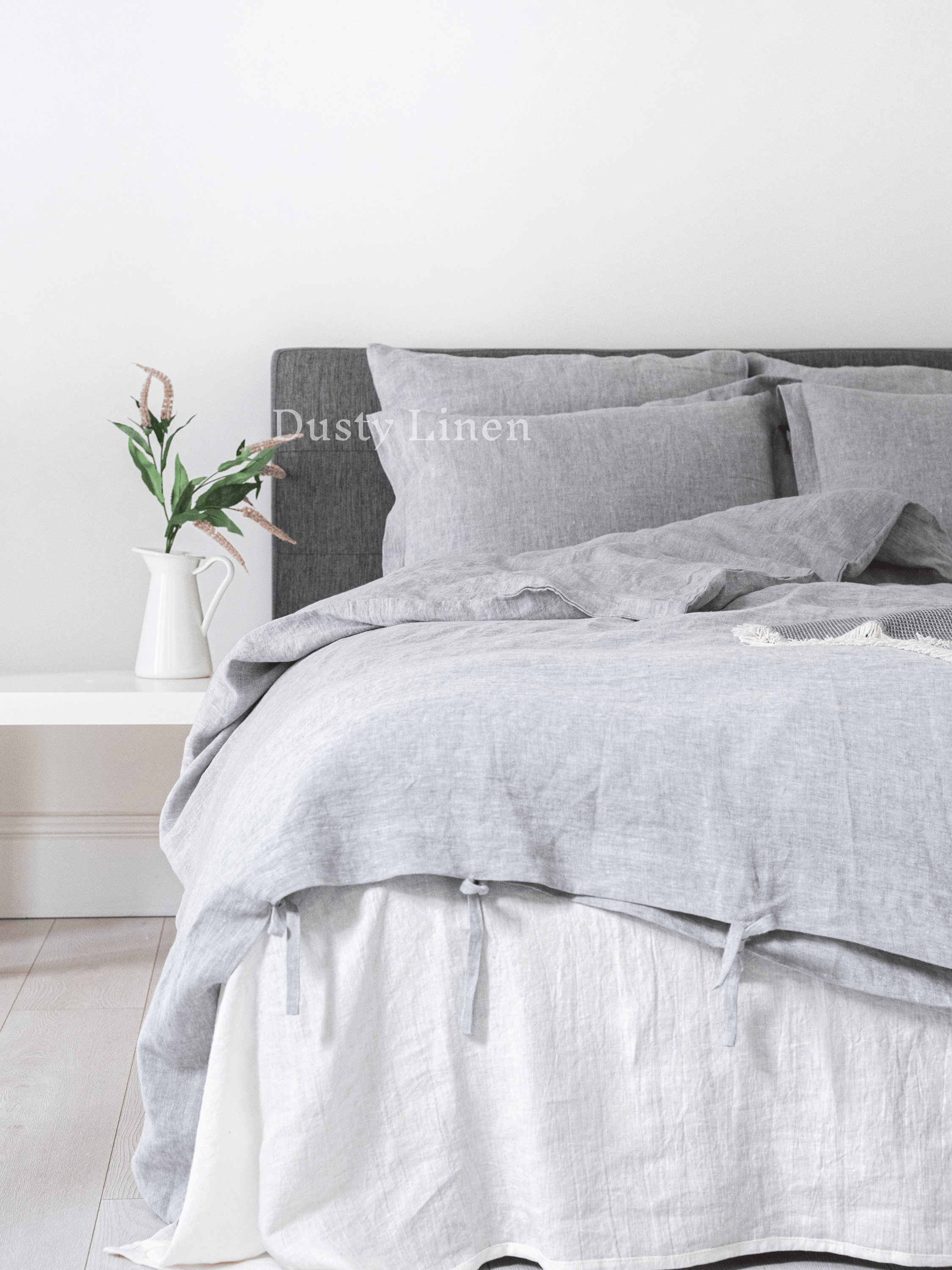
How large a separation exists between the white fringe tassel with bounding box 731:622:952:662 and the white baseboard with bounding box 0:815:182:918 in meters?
1.66

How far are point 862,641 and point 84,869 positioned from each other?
1896mm

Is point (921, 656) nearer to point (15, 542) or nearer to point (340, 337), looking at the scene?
Answer: point (340, 337)

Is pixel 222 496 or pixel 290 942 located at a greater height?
pixel 222 496

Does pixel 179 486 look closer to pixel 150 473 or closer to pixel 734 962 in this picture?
pixel 150 473

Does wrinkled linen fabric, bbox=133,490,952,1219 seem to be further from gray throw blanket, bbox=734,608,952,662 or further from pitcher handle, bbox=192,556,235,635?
pitcher handle, bbox=192,556,235,635

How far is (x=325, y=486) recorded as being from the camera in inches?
102

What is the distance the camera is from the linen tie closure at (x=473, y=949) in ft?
3.68

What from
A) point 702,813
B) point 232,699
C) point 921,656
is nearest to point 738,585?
point 921,656

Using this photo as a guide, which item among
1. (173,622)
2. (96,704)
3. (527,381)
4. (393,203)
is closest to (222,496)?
(173,622)

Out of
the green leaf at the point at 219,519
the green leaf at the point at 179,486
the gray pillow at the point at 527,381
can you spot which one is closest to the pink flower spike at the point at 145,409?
the green leaf at the point at 179,486

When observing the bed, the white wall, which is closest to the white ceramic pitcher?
the white wall

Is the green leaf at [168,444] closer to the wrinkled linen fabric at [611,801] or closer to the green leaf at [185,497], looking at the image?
the green leaf at [185,497]

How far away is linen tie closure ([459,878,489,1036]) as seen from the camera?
112 centimetres

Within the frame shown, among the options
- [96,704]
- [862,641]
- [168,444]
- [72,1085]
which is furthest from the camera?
[168,444]
